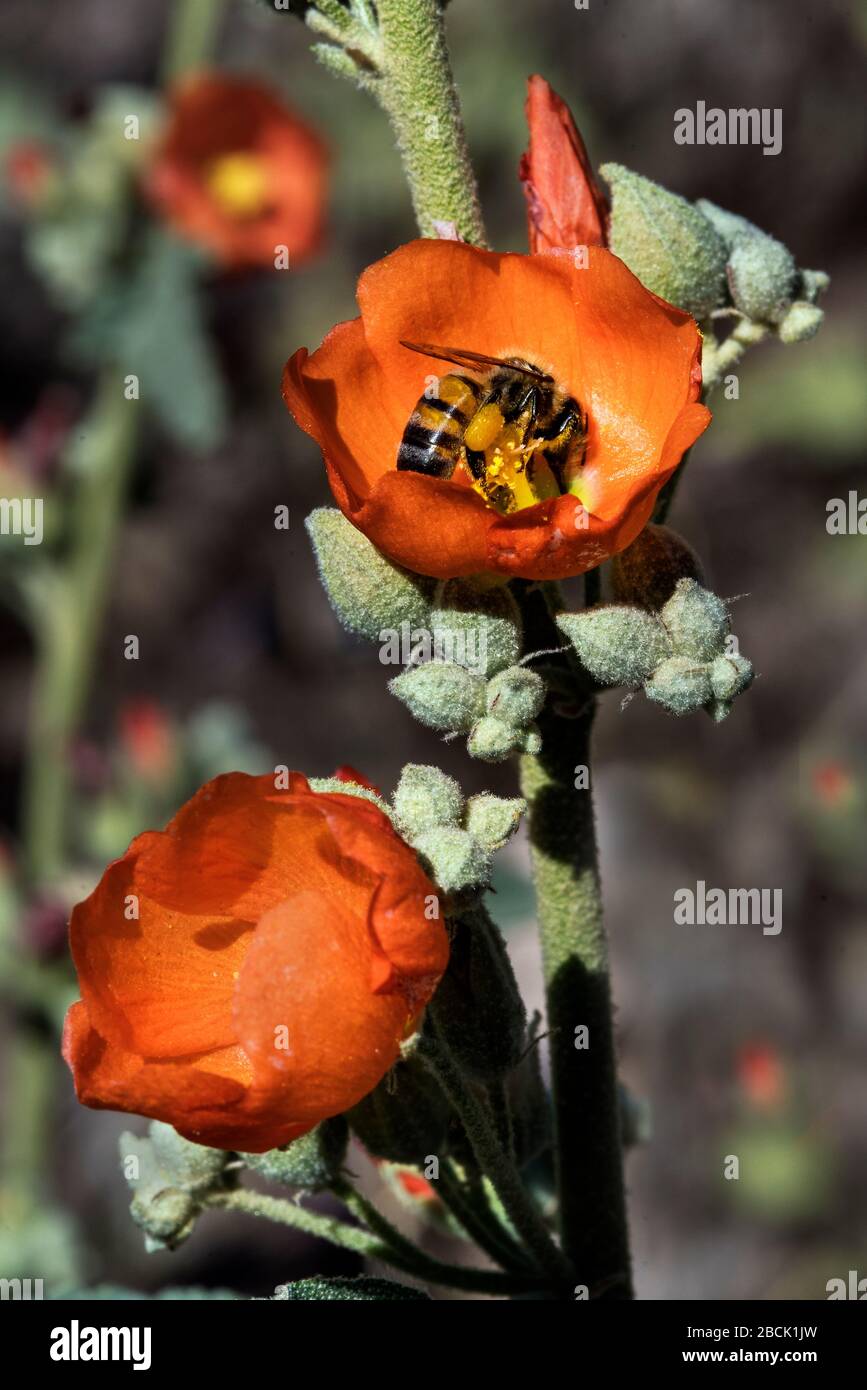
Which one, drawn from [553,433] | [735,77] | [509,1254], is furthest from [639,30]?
[509,1254]

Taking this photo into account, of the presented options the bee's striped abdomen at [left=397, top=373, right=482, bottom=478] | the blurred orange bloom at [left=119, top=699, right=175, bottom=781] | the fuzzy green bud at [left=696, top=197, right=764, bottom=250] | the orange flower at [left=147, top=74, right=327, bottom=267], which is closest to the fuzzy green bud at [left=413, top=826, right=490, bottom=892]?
the bee's striped abdomen at [left=397, top=373, right=482, bottom=478]

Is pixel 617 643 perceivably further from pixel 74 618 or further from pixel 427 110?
pixel 74 618

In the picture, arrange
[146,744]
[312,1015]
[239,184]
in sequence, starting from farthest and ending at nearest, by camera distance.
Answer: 1. [239,184]
2. [146,744]
3. [312,1015]

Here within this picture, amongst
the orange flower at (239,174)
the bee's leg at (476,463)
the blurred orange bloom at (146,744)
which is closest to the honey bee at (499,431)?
the bee's leg at (476,463)

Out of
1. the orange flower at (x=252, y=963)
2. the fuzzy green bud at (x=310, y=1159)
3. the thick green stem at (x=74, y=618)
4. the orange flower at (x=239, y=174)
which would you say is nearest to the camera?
the orange flower at (x=252, y=963)

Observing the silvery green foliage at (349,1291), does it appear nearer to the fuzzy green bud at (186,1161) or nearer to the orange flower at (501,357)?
the fuzzy green bud at (186,1161)

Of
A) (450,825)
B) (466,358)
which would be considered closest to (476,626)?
(450,825)
